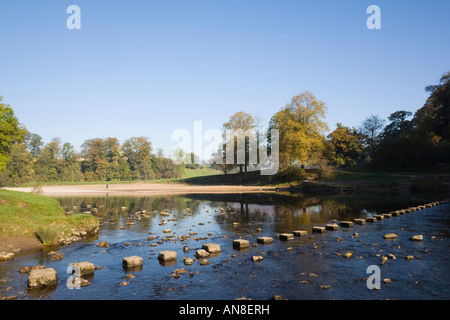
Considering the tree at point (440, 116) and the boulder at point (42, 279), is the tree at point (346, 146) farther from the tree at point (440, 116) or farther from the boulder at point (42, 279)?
the boulder at point (42, 279)

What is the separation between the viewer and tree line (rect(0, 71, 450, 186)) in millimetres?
56625

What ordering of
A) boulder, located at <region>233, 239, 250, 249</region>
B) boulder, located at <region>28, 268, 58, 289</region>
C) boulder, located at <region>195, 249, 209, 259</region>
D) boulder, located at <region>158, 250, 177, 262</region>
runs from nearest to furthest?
boulder, located at <region>28, 268, 58, 289</region>, boulder, located at <region>158, 250, 177, 262</region>, boulder, located at <region>195, 249, 209, 259</region>, boulder, located at <region>233, 239, 250, 249</region>

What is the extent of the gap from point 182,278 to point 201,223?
1117cm

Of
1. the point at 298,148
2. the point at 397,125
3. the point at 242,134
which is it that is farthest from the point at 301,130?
the point at 397,125

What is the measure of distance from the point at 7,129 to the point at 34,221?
17215 mm

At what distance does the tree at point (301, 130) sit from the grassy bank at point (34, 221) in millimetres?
44125

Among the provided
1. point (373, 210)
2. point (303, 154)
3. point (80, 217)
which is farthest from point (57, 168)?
point (373, 210)

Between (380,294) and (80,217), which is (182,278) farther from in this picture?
(80,217)

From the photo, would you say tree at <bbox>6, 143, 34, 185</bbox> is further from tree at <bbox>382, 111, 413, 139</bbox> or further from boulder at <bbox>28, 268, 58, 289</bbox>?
tree at <bbox>382, 111, 413, 139</bbox>

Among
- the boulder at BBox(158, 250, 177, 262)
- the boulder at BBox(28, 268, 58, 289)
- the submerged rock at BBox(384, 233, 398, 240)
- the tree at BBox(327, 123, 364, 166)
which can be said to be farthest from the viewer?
the tree at BBox(327, 123, 364, 166)

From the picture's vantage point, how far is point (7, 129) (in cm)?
2806

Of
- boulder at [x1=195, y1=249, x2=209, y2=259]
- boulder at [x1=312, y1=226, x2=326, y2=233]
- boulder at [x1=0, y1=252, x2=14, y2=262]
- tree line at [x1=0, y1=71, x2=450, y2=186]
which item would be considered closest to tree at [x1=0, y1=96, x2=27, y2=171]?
tree line at [x1=0, y1=71, x2=450, y2=186]
